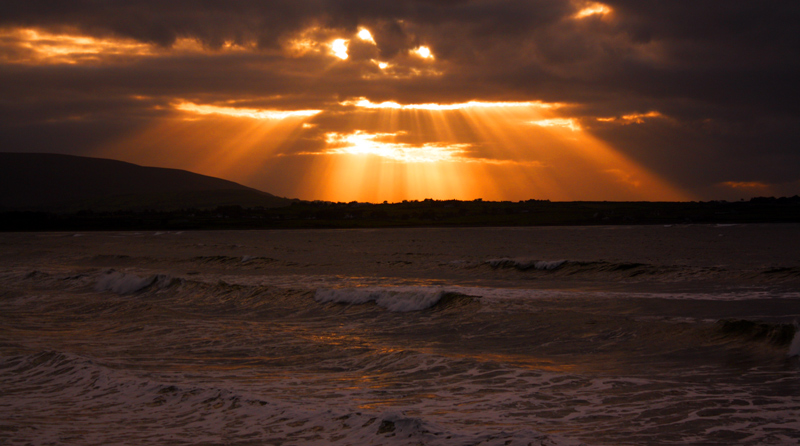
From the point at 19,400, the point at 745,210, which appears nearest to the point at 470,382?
the point at 19,400

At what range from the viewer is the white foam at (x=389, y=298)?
27.0 metres

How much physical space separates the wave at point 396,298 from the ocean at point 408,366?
0.40 feet

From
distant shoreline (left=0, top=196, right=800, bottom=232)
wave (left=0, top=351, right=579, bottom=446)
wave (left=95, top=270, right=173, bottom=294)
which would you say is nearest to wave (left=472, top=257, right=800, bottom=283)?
wave (left=95, top=270, right=173, bottom=294)

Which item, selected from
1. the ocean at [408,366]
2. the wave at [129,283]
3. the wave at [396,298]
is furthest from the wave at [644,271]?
the wave at [129,283]

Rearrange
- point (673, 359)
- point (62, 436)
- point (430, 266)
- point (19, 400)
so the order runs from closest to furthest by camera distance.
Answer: point (62, 436)
point (19, 400)
point (673, 359)
point (430, 266)

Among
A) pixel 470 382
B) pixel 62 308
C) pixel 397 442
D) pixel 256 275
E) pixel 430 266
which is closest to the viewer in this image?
pixel 397 442

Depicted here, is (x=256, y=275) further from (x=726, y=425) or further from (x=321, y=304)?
(x=726, y=425)

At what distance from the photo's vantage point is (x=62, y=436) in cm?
1059

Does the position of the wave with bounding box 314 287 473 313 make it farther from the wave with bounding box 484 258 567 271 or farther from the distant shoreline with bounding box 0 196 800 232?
the distant shoreline with bounding box 0 196 800 232

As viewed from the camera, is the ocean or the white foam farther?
the white foam

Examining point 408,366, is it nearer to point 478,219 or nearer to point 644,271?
point 644,271

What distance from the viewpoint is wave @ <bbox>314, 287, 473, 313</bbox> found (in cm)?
2692

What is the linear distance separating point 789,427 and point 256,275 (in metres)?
38.8

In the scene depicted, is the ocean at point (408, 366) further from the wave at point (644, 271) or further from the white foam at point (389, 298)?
the wave at point (644, 271)
